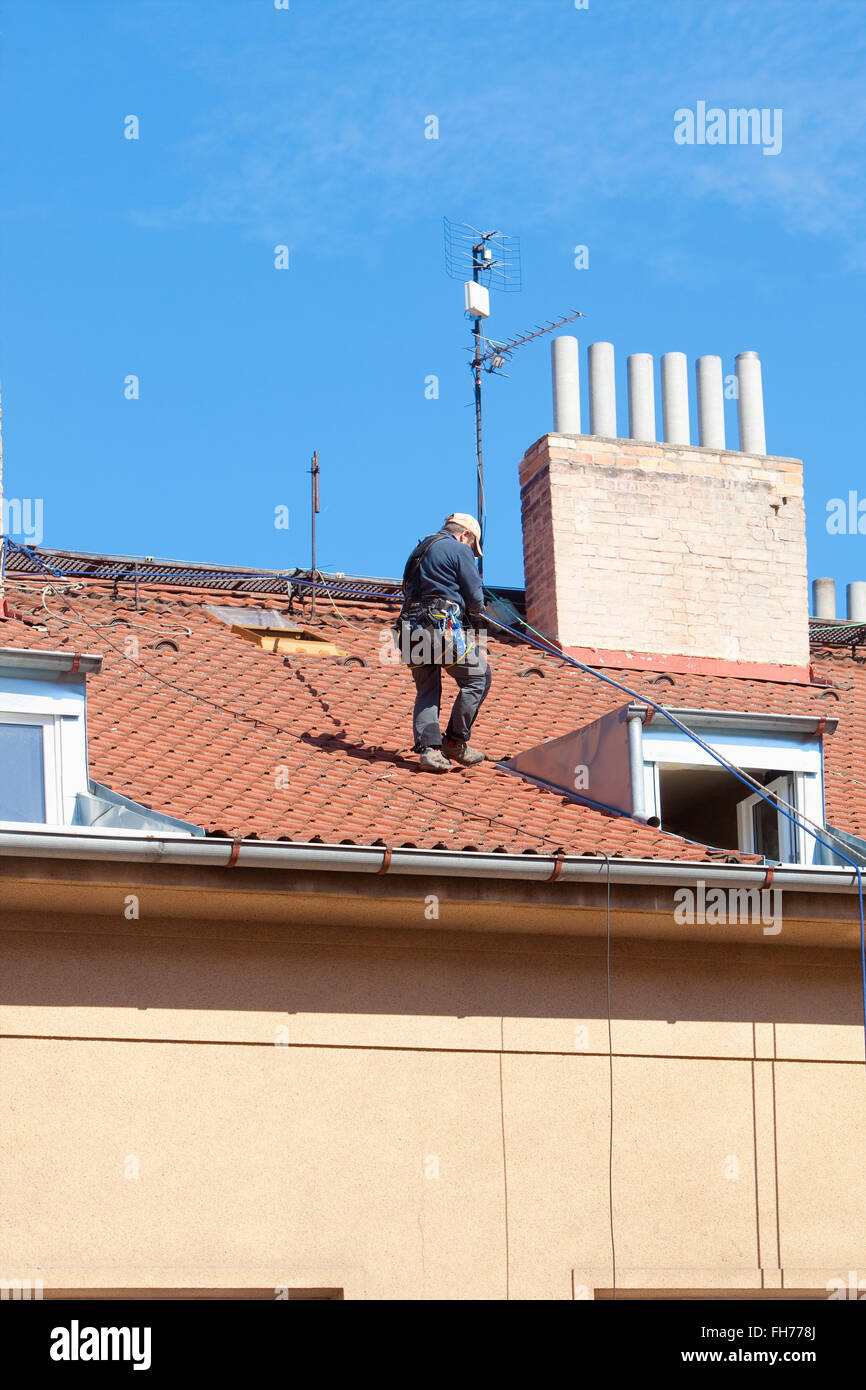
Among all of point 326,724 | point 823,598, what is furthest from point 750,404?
point 326,724

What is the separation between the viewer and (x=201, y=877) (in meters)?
10.7

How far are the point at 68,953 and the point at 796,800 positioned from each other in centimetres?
445

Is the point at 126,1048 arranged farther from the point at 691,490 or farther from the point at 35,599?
the point at 691,490

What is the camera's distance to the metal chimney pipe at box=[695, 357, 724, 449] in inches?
706

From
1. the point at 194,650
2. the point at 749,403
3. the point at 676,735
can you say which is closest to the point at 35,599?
the point at 194,650

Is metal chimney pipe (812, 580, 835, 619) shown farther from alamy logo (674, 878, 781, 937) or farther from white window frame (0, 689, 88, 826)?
white window frame (0, 689, 88, 826)

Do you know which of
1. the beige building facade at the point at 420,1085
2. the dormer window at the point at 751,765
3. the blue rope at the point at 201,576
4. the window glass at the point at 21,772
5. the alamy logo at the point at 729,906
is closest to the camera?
the beige building facade at the point at 420,1085

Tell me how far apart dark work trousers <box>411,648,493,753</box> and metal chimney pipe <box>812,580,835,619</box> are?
25.8 ft

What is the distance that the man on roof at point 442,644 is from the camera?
13156mm

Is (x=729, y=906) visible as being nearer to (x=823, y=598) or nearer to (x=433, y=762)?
(x=433, y=762)

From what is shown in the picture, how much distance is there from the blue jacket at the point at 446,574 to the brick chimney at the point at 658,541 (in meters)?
3.26

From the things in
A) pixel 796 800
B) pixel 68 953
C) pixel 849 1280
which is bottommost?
pixel 849 1280
